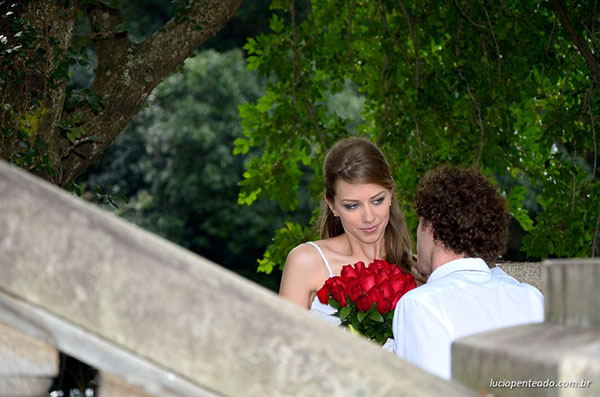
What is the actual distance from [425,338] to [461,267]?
342 mm

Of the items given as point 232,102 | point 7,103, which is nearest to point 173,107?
point 232,102

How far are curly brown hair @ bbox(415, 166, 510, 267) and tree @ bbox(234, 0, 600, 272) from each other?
327 cm

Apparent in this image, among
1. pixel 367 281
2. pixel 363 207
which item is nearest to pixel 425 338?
pixel 367 281

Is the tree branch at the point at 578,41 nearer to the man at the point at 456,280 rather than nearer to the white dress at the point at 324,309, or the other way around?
the white dress at the point at 324,309

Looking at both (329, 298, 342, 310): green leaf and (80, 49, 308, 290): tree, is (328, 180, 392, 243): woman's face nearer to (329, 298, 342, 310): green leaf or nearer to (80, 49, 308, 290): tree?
(329, 298, 342, 310): green leaf

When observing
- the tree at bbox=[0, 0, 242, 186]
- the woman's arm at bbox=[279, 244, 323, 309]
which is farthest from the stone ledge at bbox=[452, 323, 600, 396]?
the tree at bbox=[0, 0, 242, 186]

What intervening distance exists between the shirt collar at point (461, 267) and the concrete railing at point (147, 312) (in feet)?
4.19

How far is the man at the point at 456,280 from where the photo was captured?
1.99 metres

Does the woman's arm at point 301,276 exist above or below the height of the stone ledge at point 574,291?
above

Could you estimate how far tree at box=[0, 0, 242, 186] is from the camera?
12.0ft

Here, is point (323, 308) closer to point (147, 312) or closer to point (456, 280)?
point (456, 280)

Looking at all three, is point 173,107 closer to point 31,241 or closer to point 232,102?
point 232,102

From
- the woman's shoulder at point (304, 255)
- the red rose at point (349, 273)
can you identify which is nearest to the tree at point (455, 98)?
the woman's shoulder at point (304, 255)

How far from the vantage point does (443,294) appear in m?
2.05
